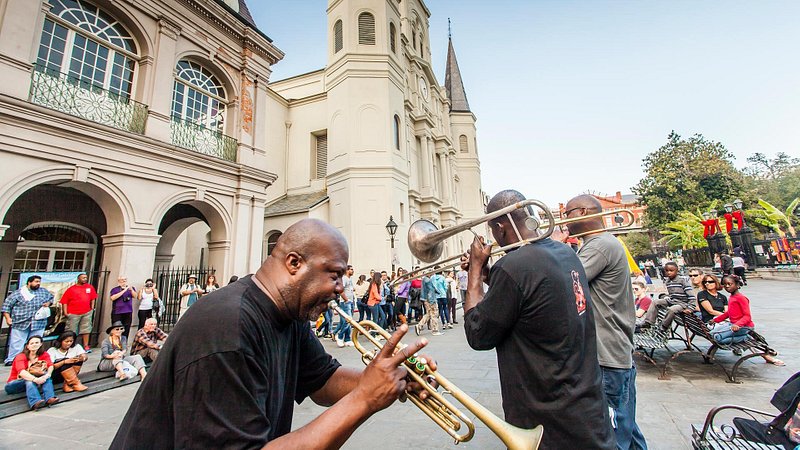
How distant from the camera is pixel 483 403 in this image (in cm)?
433

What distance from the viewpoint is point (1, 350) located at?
324 inches

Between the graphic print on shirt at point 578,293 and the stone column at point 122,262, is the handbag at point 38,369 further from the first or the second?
the graphic print on shirt at point 578,293

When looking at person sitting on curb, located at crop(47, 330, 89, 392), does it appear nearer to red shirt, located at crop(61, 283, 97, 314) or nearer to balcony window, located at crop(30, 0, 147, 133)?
red shirt, located at crop(61, 283, 97, 314)

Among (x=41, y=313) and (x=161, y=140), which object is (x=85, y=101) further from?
(x=41, y=313)

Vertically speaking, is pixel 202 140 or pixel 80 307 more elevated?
pixel 202 140

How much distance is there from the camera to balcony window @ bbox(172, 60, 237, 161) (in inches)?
420

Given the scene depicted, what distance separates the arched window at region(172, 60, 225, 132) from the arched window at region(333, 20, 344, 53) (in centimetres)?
1082

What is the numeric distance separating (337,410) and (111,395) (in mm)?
6429

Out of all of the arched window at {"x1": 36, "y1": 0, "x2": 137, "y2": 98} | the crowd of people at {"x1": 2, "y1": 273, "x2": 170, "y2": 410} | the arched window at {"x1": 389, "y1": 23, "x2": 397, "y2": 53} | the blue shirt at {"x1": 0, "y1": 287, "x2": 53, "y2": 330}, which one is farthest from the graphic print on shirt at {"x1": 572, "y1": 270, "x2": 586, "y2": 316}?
the arched window at {"x1": 389, "y1": 23, "x2": 397, "y2": 53}

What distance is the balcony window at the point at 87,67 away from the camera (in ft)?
26.5

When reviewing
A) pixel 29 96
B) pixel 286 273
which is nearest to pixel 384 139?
pixel 29 96

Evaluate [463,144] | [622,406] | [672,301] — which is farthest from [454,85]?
[622,406]

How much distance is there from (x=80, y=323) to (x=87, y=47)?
7.05 meters

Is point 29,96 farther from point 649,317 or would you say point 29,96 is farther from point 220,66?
point 649,317
